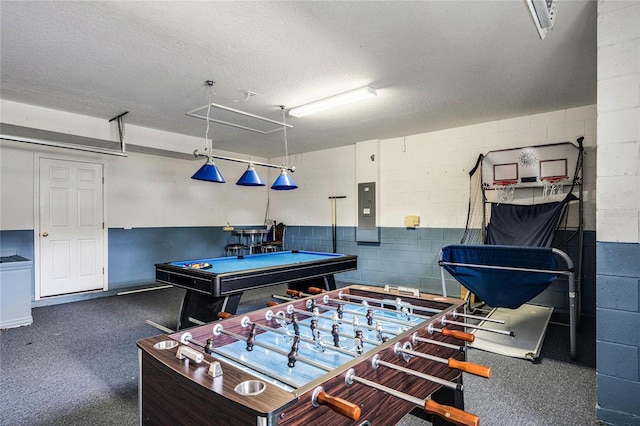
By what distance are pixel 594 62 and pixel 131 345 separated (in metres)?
5.20

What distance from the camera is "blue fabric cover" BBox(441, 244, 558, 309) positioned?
3.08m

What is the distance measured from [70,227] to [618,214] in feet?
21.5

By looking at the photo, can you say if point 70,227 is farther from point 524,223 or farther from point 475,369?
point 524,223

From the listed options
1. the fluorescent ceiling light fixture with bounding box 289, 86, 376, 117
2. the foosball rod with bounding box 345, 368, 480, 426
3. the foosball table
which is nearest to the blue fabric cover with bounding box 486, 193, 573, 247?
the fluorescent ceiling light fixture with bounding box 289, 86, 376, 117

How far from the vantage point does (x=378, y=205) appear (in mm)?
6039

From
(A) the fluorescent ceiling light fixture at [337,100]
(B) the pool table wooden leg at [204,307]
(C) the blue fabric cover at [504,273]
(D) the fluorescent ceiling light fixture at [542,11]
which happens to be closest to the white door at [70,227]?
(B) the pool table wooden leg at [204,307]

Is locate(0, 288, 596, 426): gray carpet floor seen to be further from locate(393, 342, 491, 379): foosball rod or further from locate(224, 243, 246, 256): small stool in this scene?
locate(224, 243, 246, 256): small stool

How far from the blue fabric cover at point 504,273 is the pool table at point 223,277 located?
5.13ft

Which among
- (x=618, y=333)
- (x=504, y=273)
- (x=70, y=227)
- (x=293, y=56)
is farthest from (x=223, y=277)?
(x=70, y=227)

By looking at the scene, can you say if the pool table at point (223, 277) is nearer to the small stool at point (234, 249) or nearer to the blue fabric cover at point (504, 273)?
the blue fabric cover at point (504, 273)

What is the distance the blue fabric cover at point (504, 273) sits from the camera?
3.08 metres

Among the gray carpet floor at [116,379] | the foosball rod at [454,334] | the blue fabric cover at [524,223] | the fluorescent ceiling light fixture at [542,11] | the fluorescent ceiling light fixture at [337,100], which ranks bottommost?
the gray carpet floor at [116,379]

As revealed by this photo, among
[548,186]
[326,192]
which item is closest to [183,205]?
[326,192]

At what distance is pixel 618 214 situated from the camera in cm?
209
